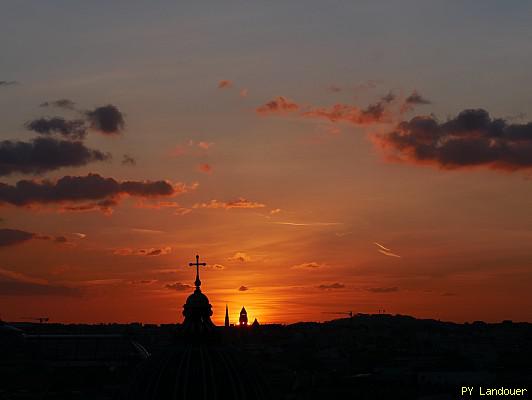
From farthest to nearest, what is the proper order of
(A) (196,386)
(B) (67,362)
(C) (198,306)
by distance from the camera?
(B) (67,362), (C) (198,306), (A) (196,386)

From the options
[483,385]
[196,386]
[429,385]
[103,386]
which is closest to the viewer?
[196,386]

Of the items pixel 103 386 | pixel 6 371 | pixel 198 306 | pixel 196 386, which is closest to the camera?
pixel 196 386

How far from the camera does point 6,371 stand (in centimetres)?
17988

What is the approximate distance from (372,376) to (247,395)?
389ft

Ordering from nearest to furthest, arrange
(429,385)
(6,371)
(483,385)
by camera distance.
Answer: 1. (483,385)
2. (429,385)
3. (6,371)

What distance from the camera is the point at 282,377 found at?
157125 mm

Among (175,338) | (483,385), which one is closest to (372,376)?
(483,385)

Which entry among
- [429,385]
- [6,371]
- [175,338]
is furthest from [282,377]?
[175,338]

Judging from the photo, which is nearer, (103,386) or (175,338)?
(175,338)

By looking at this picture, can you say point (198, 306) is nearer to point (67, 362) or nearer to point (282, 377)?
point (282, 377)

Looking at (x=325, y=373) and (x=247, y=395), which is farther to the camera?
(x=325, y=373)

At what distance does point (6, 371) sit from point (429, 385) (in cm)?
6050

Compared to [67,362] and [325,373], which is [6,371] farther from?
[325,373]

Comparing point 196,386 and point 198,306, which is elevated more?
point 198,306
